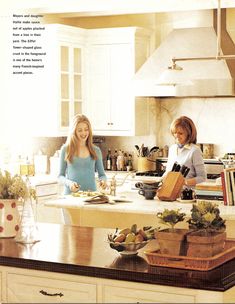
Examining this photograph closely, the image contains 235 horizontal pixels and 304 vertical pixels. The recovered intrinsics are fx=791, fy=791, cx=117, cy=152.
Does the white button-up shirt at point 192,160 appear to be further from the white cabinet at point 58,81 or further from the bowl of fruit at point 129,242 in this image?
the bowl of fruit at point 129,242

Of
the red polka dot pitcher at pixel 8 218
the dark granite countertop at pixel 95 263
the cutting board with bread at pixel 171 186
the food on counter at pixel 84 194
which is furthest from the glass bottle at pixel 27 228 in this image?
the food on counter at pixel 84 194

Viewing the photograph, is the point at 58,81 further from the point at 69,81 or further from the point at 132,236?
the point at 132,236

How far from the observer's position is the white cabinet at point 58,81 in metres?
8.43

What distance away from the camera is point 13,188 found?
4355mm

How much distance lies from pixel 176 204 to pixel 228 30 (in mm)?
3241

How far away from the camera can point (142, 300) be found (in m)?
3.47

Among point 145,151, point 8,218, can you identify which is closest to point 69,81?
point 145,151

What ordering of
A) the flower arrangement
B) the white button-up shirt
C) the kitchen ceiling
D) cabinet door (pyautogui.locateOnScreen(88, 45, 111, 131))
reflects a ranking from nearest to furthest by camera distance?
the flower arrangement < the white button-up shirt < the kitchen ceiling < cabinet door (pyautogui.locateOnScreen(88, 45, 111, 131))

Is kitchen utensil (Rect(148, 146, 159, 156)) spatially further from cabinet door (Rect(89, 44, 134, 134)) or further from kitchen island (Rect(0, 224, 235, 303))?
kitchen island (Rect(0, 224, 235, 303))

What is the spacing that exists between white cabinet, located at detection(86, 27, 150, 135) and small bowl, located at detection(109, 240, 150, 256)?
16.0ft

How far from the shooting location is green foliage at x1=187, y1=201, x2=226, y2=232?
356 centimetres

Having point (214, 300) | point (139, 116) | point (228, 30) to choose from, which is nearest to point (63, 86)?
point (139, 116)

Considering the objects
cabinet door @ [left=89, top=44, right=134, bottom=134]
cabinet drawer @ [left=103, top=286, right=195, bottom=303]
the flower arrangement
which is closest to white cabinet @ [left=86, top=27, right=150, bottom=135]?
cabinet door @ [left=89, top=44, right=134, bottom=134]

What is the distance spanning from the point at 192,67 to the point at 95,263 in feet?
16.0
